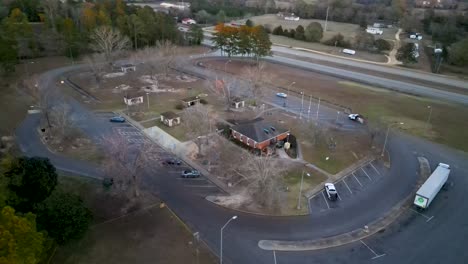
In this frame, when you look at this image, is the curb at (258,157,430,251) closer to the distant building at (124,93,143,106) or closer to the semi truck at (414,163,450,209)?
the semi truck at (414,163,450,209)

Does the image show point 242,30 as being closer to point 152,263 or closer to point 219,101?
point 219,101

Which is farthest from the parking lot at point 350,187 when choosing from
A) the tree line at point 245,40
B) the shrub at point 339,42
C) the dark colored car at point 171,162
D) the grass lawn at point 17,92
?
the shrub at point 339,42

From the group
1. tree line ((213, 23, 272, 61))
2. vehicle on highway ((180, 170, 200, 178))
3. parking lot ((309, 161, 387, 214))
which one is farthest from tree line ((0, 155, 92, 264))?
tree line ((213, 23, 272, 61))

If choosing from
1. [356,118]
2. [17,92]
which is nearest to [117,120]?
[17,92]

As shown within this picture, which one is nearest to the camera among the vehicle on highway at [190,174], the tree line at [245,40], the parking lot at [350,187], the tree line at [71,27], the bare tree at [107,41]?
the parking lot at [350,187]

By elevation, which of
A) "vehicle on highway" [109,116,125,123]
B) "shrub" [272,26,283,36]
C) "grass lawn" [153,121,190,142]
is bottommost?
"grass lawn" [153,121,190,142]

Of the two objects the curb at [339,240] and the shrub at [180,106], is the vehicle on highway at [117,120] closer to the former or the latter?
the shrub at [180,106]

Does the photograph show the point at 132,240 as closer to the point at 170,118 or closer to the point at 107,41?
the point at 170,118
